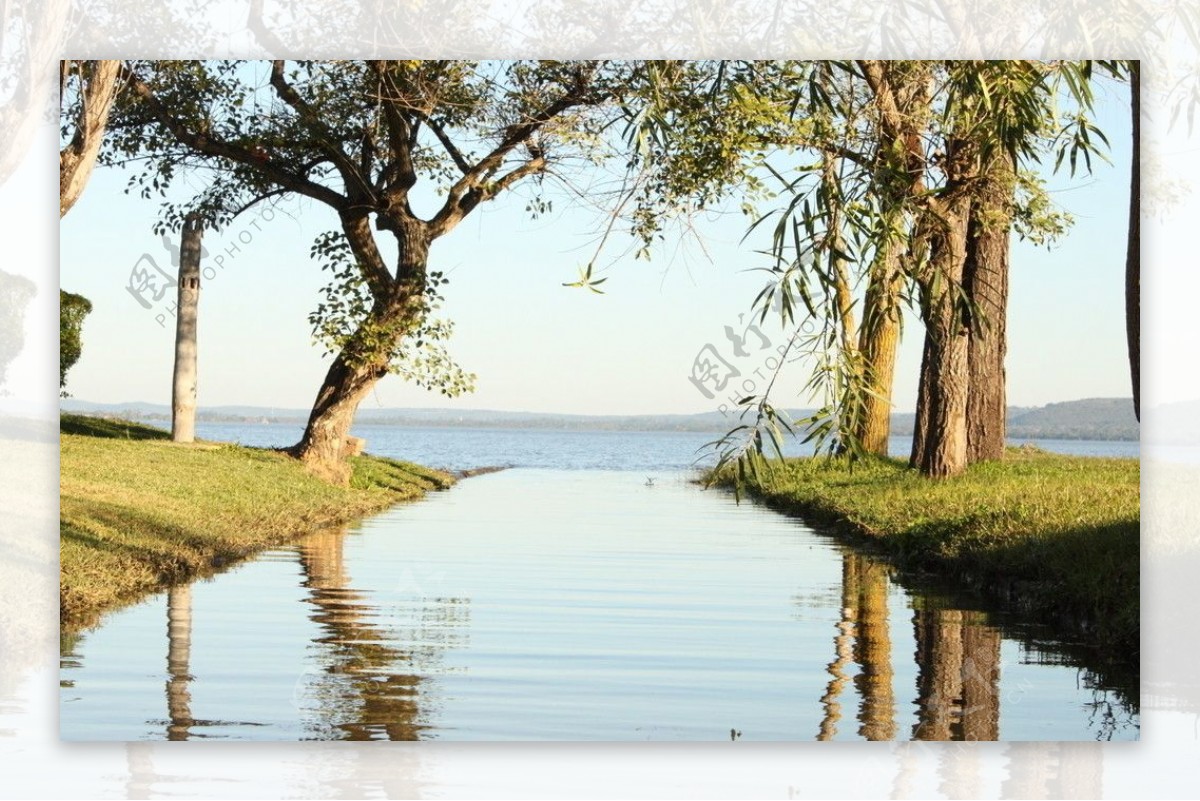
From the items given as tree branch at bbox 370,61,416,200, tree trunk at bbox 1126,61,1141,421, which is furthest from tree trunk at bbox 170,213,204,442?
tree trunk at bbox 1126,61,1141,421

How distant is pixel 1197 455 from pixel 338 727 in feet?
14.2

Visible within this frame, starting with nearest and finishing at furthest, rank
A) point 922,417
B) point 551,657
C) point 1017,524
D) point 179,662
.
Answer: point 179,662
point 551,657
point 1017,524
point 922,417

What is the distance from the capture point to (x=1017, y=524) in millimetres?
9352

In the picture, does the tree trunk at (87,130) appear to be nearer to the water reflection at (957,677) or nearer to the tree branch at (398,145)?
the tree branch at (398,145)

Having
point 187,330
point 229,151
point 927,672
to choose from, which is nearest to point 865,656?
point 927,672

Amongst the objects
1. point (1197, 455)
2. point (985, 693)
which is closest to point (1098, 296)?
point (1197, 455)

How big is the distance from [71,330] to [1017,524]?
5.14 metres

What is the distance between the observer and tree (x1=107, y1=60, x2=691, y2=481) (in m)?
9.27

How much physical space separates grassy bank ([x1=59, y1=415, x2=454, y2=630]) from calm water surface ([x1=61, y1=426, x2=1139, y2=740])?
0.19 m

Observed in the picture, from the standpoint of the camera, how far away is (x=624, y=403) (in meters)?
8.49

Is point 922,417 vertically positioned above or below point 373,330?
below

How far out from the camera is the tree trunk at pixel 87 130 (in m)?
7.84

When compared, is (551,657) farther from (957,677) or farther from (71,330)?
(71,330)

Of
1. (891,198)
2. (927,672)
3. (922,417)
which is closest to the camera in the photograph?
(891,198)
